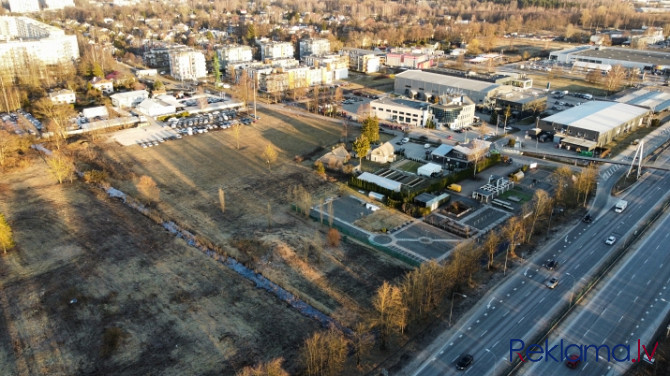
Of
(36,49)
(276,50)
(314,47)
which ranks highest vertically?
(36,49)

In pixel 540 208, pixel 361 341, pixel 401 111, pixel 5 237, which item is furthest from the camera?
pixel 401 111

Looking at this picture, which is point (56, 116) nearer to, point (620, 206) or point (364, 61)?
point (364, 61)

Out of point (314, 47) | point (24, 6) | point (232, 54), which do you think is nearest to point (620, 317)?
point (232, 54)

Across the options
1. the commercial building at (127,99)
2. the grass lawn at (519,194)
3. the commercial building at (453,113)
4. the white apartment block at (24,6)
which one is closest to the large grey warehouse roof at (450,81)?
the commercial building at (453,113)

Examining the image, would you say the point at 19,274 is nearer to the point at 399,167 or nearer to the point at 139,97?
the point at 399,167

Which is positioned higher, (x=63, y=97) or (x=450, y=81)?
(x=450, y=81)

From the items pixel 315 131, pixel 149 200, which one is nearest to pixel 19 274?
pixel 149 200

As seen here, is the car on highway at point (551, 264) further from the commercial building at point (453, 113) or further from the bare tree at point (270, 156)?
the commercial building at point (453, 113)
